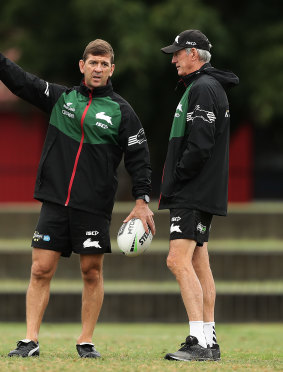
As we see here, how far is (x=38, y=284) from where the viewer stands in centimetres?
691

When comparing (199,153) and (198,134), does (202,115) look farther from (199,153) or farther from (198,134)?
(199,153)

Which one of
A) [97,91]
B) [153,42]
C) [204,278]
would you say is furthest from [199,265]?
[153,42]

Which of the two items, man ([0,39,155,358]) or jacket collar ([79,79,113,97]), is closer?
man ([0,39,155,358])

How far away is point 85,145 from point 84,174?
0.19m

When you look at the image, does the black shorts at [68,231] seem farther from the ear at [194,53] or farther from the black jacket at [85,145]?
the ear at [194,53]

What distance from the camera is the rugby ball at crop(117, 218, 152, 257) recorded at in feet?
22.6

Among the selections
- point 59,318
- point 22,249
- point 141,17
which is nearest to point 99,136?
point 59,318

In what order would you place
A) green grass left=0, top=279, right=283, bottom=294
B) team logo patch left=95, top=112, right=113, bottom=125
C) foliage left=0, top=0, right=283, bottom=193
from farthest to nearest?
foliage left=0, top=0, right=283, bottom=193 < green grass left=0, top=279, right=283, bottom=294 < team logo patch left=95, top=112, right=113, bottom=125

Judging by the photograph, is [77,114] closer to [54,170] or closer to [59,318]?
[54,170]

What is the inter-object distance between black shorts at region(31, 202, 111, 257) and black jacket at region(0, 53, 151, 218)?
63mm

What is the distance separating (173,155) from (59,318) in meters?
5.36

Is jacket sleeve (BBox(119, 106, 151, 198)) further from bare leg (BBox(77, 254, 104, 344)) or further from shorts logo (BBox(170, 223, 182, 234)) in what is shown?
bare leg (BBox(77, 254, 104, 344))

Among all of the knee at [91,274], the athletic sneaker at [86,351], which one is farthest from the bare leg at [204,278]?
the athletic sneaker at [86,351]

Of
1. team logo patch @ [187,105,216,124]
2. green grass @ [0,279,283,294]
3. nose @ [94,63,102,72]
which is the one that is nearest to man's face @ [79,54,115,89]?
nose @ [94,63,102,72]
